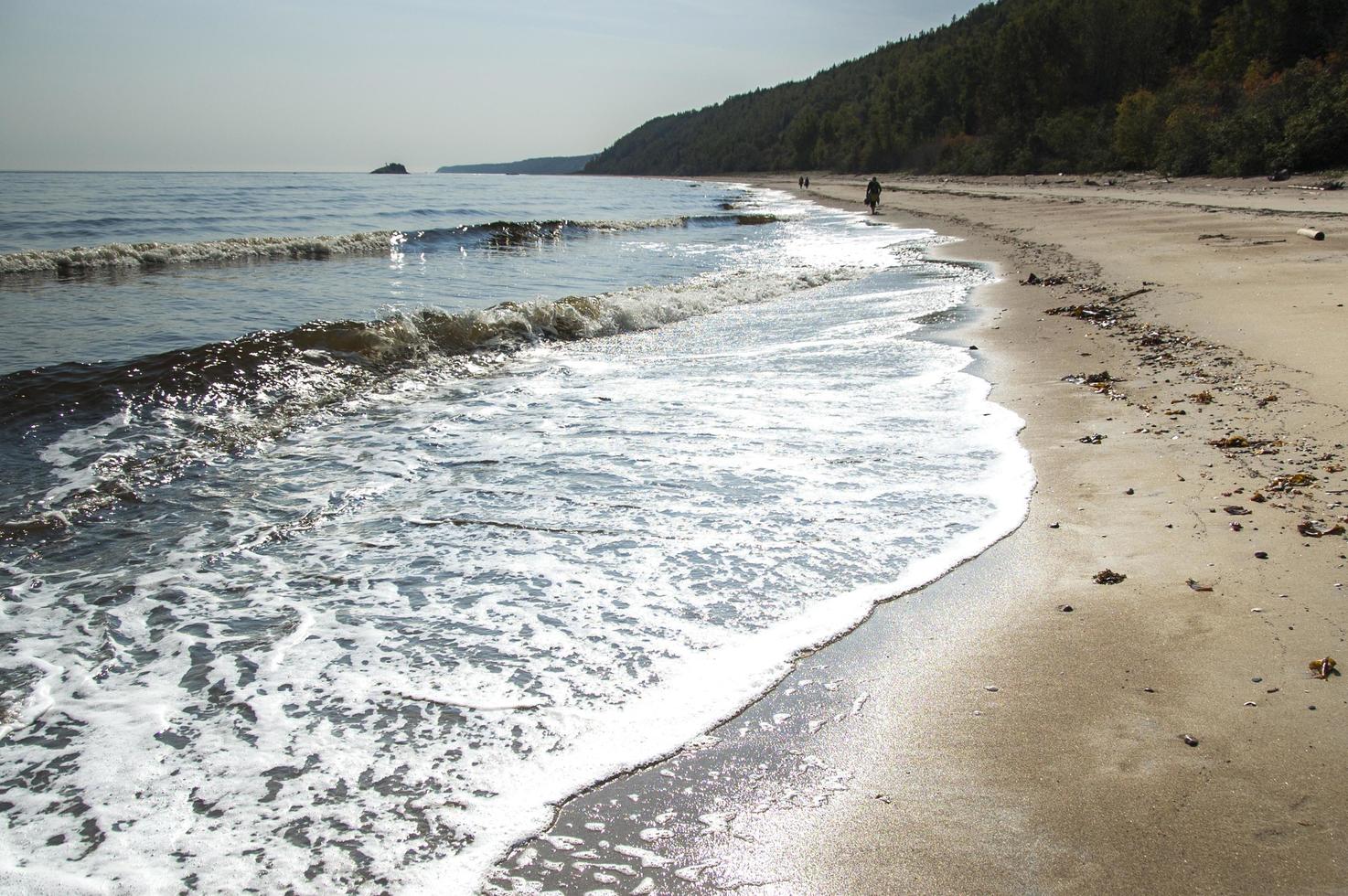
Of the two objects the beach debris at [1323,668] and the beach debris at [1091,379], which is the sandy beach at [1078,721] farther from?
the beach debris at [1091,379]

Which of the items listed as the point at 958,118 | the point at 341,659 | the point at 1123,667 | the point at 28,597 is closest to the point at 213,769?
the point at 341,659

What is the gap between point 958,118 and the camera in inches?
3110


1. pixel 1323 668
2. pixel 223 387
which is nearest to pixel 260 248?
pixel 223 387

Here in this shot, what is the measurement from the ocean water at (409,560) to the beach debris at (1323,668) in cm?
124

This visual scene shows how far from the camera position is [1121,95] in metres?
57.0

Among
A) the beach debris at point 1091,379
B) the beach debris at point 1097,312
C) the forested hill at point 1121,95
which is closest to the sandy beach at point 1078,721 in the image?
the beach debris at point 1091,379

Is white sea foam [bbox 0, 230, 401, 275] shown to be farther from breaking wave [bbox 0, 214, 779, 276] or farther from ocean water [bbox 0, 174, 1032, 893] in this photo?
ocean water [bbox 0, 174, 1032, 893]

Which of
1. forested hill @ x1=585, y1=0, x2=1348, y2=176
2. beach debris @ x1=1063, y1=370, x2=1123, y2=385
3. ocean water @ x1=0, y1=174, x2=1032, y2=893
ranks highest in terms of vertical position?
forested hill @ x1=585, y1=0, x2=1348, y2=176

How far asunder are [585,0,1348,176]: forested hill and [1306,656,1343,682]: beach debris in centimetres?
3259

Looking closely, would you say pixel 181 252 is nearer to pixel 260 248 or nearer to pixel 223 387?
pixel 260 248

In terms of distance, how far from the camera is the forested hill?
29906 mm

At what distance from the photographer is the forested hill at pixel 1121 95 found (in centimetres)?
2991

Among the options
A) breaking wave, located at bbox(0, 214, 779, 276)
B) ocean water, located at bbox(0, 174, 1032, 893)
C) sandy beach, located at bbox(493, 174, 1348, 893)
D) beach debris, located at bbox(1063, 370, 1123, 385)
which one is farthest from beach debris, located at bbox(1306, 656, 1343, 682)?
breaking wave, located at bbox(0, 214, 779, 276)

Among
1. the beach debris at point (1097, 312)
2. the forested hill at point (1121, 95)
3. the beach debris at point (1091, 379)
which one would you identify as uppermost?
the forested hill at point (1121, 95)
